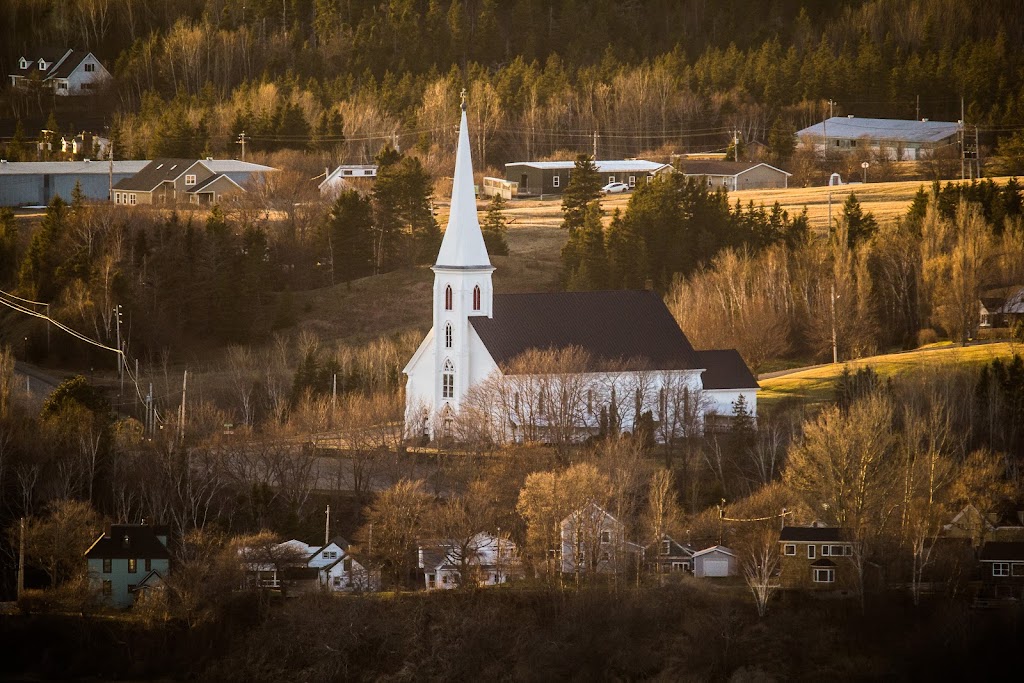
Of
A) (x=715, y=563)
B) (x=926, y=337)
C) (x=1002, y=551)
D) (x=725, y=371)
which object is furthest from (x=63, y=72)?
(x=1002, y=551)

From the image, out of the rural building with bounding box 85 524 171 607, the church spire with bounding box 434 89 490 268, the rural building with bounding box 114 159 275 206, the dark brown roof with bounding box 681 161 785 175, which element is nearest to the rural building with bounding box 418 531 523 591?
the rural building with bounding box 85 524 171 607

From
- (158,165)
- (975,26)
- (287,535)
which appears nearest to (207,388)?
(287,535)

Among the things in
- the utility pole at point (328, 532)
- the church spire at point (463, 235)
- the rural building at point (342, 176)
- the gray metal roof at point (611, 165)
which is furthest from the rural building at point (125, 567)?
the gray metal roof at point (611, 165)

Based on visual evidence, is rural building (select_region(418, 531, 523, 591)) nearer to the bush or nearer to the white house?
the white house

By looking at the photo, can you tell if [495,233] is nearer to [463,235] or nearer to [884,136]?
[463,235]

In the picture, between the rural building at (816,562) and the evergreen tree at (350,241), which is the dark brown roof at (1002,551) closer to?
the rural building at (816,562)

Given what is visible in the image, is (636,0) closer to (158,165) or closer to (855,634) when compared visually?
(158,165)
